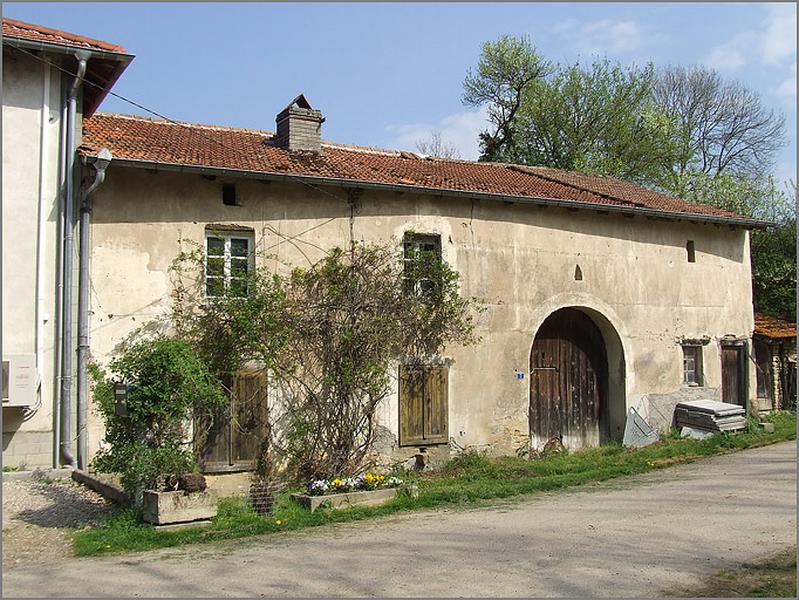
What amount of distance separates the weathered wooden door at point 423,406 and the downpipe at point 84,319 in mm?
5064

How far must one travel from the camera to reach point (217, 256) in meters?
12.7

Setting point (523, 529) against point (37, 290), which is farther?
point (37, 290)

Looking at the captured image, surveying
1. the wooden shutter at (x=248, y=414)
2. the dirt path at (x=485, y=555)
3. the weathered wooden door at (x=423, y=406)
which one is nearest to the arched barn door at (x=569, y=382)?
the weathered wooden door at (x=423, y=406)

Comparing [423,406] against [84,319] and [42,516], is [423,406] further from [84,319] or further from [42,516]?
[42,516]

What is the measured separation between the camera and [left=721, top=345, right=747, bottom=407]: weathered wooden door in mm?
18703

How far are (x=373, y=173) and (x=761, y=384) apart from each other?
39.7ft

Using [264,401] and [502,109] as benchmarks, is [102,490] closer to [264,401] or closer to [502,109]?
[264,401]

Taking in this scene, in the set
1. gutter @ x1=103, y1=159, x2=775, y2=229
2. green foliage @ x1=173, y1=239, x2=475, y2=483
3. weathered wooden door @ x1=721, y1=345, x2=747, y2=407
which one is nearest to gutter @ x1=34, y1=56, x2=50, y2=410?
gutter @ x1=103, y1=159, x2=775, y2=229

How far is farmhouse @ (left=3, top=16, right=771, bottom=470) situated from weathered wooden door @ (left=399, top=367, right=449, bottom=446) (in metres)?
0.03

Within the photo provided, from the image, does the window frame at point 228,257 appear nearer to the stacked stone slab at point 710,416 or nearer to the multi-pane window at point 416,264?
the multi-pane window at point 416,264

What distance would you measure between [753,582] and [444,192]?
351 inches

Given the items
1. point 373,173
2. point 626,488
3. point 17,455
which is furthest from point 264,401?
point 626,488

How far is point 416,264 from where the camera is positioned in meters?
14.1

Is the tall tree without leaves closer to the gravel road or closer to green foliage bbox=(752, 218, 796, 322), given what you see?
green foliage bbox=(752, 218, 796, 322)
